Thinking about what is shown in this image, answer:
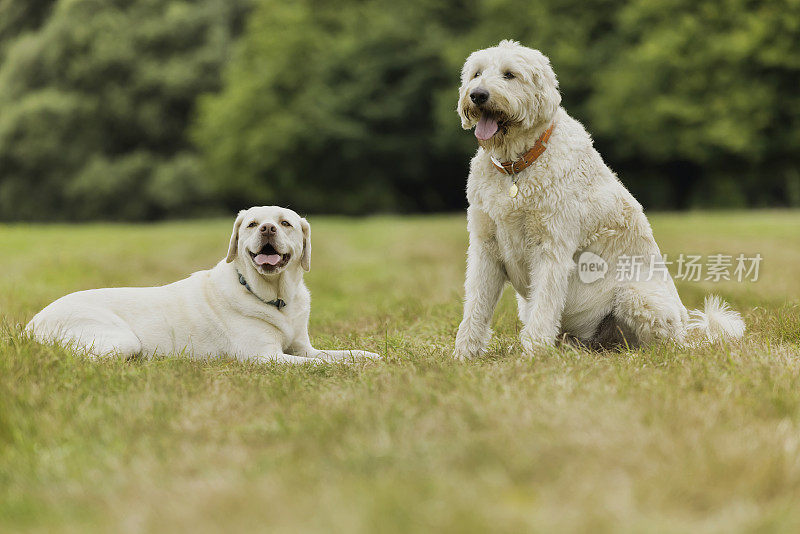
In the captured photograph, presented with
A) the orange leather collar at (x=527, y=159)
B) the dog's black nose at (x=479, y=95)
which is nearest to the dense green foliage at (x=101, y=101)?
the orange leather collar at (x=527, y=159)

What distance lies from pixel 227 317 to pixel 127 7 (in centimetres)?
3284

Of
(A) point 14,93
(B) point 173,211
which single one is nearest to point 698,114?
(B) point 173,211

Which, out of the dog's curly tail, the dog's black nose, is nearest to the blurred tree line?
the dog's curly tail

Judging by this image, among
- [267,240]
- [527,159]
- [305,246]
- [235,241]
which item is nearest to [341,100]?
[305,246]

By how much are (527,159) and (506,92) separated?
48cm

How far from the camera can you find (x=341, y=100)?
3039 cm

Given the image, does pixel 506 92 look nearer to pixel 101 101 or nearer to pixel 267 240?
pixel 267 240

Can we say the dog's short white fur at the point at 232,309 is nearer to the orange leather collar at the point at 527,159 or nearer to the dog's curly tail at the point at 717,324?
the orange leather collar at the point at 527,159

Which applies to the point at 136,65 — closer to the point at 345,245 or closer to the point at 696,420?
the point at 345,245

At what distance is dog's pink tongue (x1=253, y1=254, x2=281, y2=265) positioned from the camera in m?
5.10

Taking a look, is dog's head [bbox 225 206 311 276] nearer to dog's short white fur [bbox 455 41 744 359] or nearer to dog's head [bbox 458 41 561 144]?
dog's short white fur [bbox 455 41 744 359]

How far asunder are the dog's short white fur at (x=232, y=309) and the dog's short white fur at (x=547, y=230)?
3.39ft

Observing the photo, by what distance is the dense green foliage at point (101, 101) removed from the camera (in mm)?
32500

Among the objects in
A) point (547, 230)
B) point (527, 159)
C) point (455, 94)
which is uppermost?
point (455, 94)
